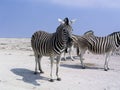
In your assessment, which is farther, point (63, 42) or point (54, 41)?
point (54, 41)

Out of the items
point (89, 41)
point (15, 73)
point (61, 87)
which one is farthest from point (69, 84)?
Answer: point (89, 41)

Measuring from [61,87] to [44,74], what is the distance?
2.37m

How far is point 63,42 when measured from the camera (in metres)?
15.0

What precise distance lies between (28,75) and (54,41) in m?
2.17

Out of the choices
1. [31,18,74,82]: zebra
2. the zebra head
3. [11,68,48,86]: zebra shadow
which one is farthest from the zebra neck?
[11,68,48,86]: zebra shadow

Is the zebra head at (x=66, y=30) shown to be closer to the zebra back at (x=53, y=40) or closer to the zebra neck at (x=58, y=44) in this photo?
the zebra back at (x=53, y=40)

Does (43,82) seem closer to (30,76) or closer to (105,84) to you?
(30,76)

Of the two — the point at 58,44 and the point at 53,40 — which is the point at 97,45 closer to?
the point at 53,40

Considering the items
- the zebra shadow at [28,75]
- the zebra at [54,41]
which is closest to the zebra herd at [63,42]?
the zebra at [54,41]

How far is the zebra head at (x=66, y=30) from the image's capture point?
14602 millimetres

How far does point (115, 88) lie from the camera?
48.8 ft

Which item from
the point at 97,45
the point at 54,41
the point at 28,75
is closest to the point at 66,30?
the point at 54,41

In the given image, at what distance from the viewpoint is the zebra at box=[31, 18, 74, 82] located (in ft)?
48.4

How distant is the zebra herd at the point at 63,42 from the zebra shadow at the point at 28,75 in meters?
0.54
